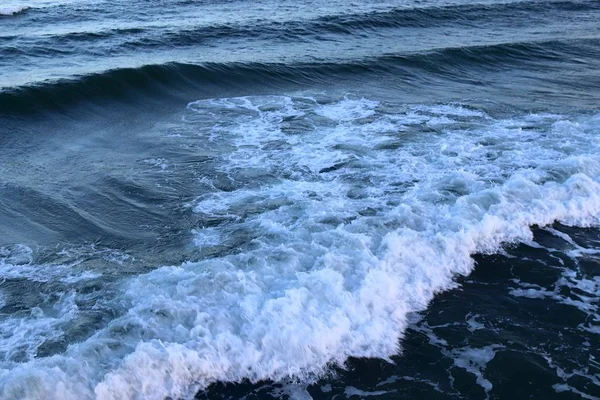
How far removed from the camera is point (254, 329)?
18.5 feet

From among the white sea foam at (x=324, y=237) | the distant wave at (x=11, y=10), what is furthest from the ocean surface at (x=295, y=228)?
the distant wave at (x=11, y=10)

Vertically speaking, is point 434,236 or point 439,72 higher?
point 439,72

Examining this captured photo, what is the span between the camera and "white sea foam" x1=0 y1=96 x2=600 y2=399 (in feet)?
17.5

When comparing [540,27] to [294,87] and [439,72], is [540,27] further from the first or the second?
[294,87]

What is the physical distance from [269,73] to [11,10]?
1266cm

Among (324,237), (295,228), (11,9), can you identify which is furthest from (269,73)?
(11,9)

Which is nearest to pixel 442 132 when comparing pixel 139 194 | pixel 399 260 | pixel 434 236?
pixel 434 236

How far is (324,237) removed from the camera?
7316 mm

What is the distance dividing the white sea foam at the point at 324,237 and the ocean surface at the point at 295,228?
0.09 feet

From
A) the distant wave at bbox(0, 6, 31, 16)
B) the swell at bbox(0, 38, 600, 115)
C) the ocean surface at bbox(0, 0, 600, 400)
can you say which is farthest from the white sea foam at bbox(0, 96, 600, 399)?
the distant wave at bbox(0, 6, 31, 16)

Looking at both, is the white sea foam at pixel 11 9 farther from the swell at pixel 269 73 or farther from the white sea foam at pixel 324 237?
the white sea foam at pixel 324 237

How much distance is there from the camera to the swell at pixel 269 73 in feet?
43.8

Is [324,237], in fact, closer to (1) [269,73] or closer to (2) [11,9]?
(1) [269,73]

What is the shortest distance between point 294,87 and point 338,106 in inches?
82.3
